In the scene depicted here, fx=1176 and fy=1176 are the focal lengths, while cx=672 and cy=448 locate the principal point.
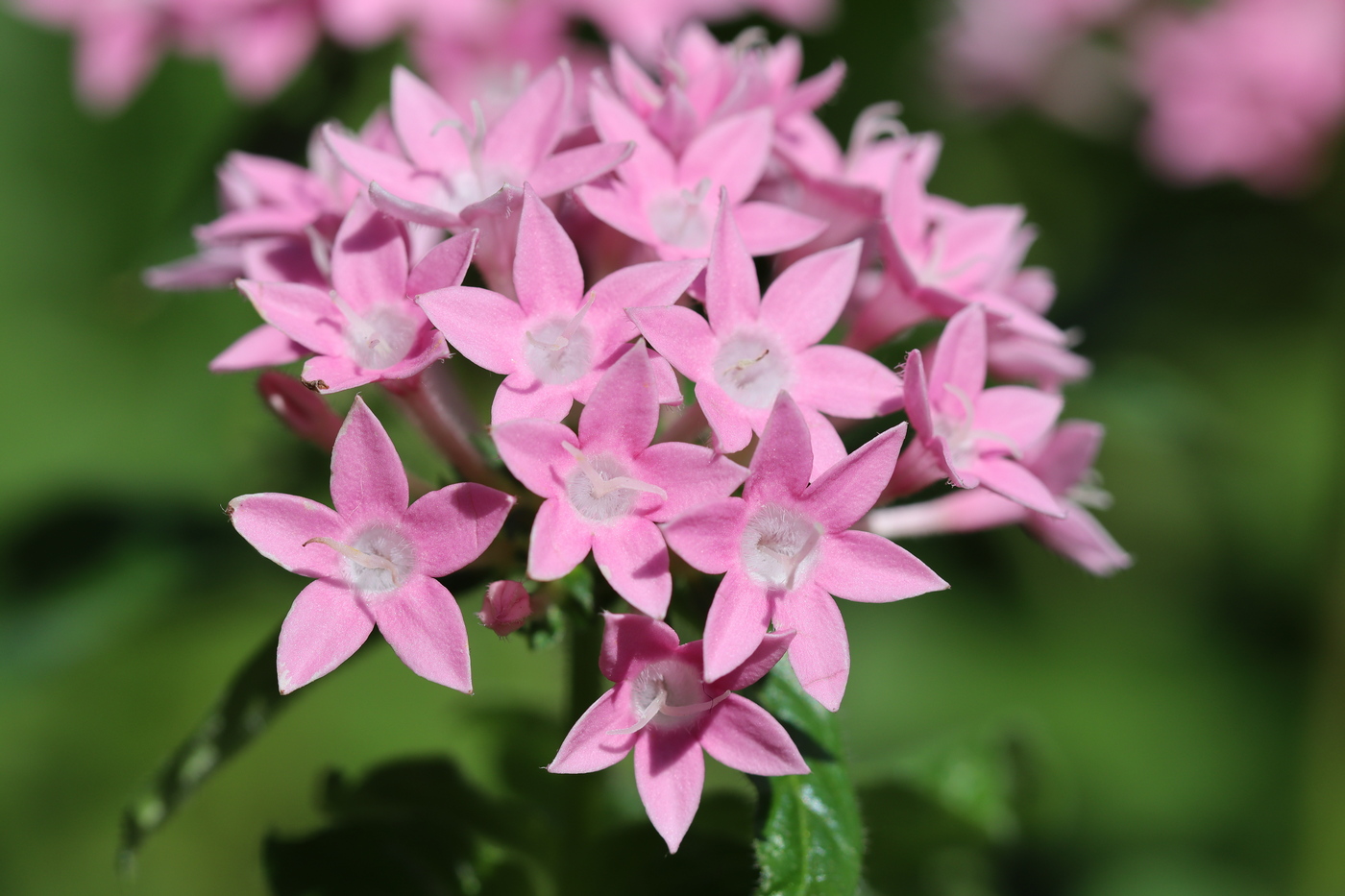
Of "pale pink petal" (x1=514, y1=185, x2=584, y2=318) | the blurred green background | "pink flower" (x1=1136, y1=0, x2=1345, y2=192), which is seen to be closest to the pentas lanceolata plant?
"pale pink petal" (x1=514, y1=185, x2=584, y2=318)

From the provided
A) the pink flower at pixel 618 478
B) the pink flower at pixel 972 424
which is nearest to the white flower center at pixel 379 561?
the pink flower at pixel 618 478

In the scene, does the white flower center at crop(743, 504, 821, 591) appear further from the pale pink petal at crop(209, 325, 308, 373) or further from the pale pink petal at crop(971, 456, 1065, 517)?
the pale pink petal at crop(209, 325, 308, 373)

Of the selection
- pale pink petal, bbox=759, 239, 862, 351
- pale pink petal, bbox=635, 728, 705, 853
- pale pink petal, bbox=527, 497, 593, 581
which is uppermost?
pale pink petal, bbox=759, 239, 862, 351

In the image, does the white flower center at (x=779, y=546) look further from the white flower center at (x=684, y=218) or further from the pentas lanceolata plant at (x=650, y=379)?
the white flower center at (x=684, y=218)

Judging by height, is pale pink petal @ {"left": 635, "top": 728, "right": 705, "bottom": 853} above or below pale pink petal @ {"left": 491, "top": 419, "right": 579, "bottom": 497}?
below

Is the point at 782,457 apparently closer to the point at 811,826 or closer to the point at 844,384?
the point at 844,384

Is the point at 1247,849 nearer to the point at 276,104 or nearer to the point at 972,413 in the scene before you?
the point at 972,413
